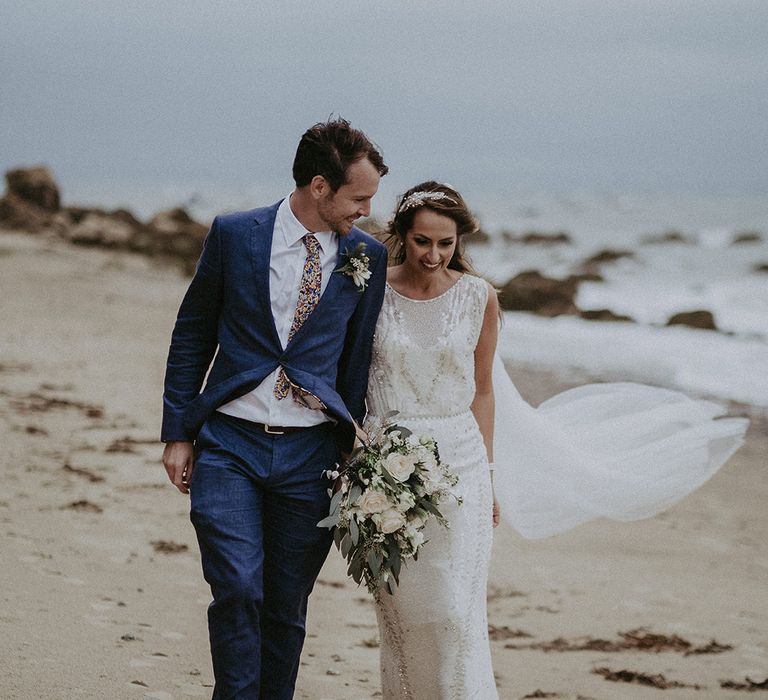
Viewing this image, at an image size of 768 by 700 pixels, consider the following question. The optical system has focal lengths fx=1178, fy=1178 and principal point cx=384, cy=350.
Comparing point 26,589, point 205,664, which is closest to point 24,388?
point 26,589

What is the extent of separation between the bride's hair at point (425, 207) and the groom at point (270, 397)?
0.35m

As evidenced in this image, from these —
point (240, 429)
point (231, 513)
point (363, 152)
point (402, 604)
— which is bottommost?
point (402, 604)

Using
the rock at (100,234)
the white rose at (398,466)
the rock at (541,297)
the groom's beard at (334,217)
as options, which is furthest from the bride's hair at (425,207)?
the rock at (100,234)

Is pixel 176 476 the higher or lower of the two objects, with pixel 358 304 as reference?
lower

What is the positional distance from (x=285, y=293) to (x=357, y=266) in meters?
0.27

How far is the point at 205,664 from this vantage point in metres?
5.11

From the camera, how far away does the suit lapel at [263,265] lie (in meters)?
3.94

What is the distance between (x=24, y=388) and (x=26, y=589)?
4965mm

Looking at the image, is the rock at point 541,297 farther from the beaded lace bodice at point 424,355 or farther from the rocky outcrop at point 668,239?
the rocky outcrop at point 668,239

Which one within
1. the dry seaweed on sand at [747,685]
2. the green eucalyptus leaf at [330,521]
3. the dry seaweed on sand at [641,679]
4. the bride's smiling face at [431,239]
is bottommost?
the dry seaweed on sand at [641,679]

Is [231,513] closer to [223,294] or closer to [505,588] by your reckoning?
[223,294]

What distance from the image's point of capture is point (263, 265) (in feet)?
13.0

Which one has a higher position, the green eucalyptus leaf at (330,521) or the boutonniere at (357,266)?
the boutonniere at (357,266)

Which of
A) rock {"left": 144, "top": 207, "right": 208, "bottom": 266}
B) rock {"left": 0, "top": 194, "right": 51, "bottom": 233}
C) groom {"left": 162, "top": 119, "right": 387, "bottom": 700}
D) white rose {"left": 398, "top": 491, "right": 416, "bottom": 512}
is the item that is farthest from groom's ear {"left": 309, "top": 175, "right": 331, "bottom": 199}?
rock {"left": 0, "top": 194, "right": 51, "bottom": 233}
